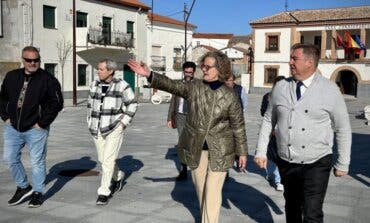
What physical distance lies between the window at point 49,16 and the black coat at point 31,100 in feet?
70.7

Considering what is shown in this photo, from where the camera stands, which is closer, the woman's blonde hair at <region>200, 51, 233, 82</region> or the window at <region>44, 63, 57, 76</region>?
the woman's blonde hair at <region>200, 51, 233, 82</region>

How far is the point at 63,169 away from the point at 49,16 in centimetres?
2000

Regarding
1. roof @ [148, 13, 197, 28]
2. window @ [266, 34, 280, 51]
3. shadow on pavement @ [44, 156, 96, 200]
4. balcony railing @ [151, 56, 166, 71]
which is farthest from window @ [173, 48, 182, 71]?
shadow on pavement @ [44, 156, 96, 200]

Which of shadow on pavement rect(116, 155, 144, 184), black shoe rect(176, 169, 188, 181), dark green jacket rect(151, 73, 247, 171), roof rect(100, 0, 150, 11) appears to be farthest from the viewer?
roof rect(100, 0, 150, 11)

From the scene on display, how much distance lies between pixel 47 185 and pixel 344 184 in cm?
419

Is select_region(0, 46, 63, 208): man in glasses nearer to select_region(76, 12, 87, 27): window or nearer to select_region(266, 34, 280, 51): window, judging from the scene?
select_region(76, 12, 87, 27): window

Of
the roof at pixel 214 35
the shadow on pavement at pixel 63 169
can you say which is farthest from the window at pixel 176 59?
the roof at pixel 214 35

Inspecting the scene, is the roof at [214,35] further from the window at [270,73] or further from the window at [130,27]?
the window at [130,27]

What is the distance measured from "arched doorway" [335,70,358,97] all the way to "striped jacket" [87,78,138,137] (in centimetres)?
3681

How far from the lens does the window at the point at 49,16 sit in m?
25.9

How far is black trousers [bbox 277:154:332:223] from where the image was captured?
12.3 feet

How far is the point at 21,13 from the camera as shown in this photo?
24.3 metres

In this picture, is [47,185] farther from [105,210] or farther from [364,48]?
[364,48]

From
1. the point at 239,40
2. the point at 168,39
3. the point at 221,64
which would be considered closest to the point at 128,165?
the point at 221,64
